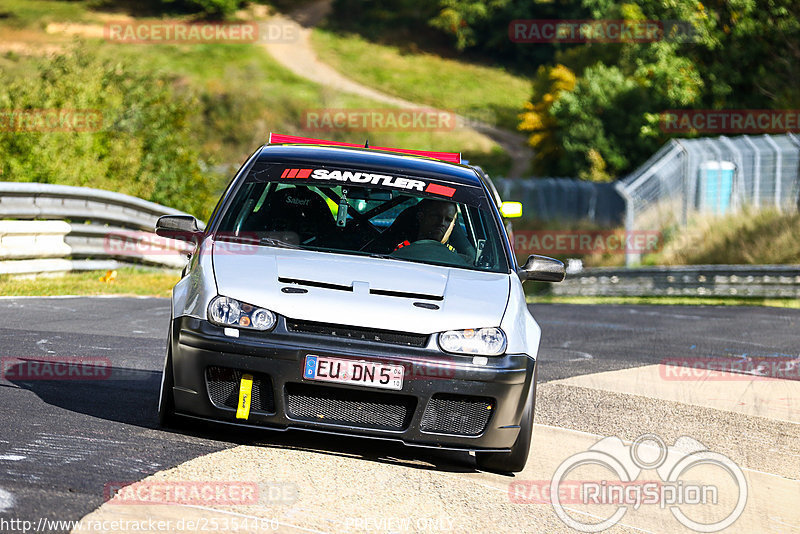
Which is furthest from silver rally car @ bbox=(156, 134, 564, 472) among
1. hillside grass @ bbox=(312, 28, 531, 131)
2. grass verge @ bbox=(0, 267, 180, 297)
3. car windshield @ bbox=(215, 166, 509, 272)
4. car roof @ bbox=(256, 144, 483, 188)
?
hillside grass @ bbox=(312, 28, 531, 131)

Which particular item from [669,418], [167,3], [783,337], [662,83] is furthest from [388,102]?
[669,418]

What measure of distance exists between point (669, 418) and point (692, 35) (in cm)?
3205

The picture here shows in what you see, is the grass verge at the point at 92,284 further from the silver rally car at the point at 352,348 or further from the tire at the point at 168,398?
the silver rally car at the point at 352,348

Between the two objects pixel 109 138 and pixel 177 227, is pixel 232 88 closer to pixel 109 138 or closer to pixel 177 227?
pixel 109 138

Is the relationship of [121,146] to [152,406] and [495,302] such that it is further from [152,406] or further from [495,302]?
[495,302]

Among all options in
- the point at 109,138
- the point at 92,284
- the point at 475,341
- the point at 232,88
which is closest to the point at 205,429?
the point at 475,341

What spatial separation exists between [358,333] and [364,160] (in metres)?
1.93

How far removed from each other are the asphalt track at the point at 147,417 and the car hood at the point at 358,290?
77cm

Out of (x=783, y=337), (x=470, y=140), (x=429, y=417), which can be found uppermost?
(x=429, y=417)

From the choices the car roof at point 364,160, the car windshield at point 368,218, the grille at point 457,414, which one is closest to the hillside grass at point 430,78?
the car roof at point 364,160

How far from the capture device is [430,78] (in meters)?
80.3

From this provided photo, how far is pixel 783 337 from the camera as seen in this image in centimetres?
1356

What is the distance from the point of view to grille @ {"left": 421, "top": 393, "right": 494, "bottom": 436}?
572 centimetres

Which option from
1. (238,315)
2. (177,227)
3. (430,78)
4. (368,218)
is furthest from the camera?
(430,78)
